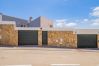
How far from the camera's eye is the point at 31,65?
35.7ft

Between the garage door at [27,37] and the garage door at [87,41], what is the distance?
6.13m

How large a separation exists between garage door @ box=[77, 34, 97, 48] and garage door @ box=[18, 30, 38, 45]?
6.13 m

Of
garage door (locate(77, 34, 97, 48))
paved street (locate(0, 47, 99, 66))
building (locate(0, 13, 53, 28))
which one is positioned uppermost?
building (locate(0, 13, 53, 28))

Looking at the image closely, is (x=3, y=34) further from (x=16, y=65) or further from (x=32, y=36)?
(x=16, y=65)

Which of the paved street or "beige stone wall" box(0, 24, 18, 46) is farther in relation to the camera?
"beige stone wall" box(0, 24, 18, 46)

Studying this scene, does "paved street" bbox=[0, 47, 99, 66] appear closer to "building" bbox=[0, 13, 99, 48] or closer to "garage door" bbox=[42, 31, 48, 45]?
"building" bbox=[0, 13, 99, 48]

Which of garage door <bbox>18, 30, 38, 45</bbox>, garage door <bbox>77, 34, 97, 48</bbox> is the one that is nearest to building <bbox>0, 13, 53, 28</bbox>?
garage door <bbox>18, 30, 38, 45</bbox>

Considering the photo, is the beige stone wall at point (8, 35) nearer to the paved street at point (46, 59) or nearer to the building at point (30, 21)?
the paved street at point (46, 59)

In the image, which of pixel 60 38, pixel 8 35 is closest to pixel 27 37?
pixel 8 35

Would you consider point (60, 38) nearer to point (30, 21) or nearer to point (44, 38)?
point (44, 38)

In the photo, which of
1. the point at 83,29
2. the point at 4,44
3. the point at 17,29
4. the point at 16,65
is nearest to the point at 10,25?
the point at 17,29

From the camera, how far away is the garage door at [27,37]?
2584 centimetres

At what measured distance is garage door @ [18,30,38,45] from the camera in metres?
25.8

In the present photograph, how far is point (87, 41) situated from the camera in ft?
87.2
